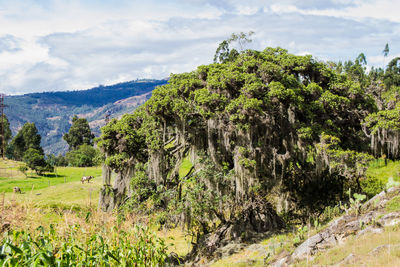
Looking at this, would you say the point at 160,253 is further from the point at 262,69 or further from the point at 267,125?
the point at 262,69

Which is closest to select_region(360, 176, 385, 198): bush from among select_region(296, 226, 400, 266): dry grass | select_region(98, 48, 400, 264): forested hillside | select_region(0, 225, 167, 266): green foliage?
select_region(98, 48, 400, 264): forested hillside

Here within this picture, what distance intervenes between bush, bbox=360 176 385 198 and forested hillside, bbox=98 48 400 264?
17 centimetres

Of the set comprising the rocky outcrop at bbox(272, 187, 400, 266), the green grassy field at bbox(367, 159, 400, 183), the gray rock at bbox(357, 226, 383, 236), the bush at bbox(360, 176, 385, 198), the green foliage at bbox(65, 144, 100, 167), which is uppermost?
the gray rock at bbox(357, 226, 383, 236)

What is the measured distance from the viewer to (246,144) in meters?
14.1

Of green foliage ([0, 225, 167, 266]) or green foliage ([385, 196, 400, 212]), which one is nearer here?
green foliage ([0, 225, 167, 266])

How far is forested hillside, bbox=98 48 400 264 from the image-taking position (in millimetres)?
14016

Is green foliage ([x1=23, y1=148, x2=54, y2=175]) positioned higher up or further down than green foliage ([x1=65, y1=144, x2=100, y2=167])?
higher up

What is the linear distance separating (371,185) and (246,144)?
8.57 meters

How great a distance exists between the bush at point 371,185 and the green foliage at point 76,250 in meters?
12.2

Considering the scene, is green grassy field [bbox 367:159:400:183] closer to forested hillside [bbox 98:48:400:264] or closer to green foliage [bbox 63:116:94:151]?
forested hillside [bbox 98:48:400:264]

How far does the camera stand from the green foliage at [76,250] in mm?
7055

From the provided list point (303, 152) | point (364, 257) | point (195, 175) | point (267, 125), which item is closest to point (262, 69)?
point (267, 125)

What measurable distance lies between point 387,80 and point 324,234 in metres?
84.3

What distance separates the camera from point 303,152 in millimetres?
15031
